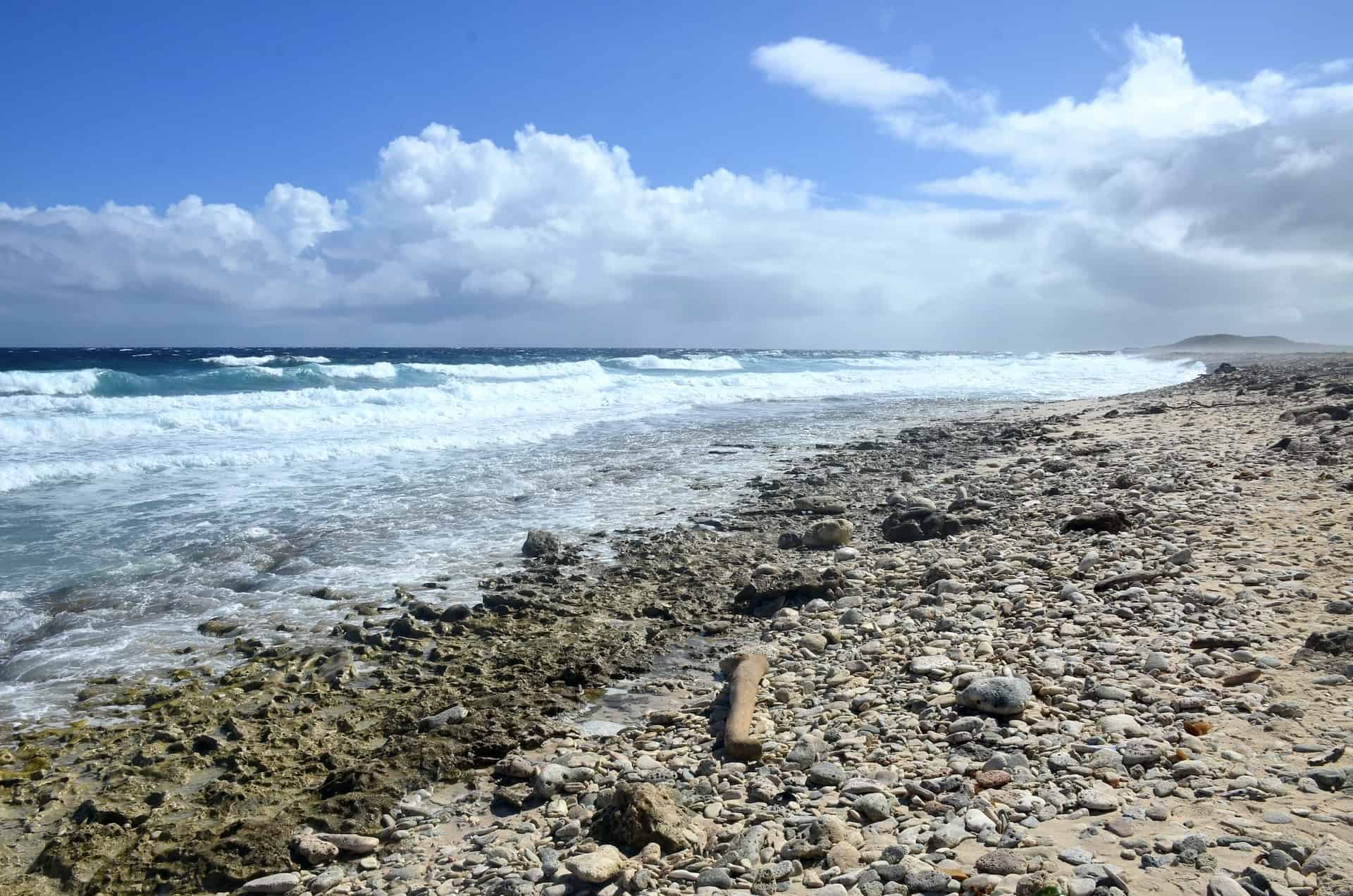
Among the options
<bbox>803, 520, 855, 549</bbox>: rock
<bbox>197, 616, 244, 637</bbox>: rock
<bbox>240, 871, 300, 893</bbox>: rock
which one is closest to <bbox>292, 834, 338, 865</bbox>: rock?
<bbox>240, 871, 300, 893</bbox>: rock

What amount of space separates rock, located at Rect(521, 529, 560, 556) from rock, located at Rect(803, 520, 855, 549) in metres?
2.63

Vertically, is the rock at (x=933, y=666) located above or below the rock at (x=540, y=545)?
above

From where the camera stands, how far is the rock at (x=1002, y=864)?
275 cm

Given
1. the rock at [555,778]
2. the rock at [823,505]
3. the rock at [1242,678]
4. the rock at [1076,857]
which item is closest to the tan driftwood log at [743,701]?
the rock at [555,778]

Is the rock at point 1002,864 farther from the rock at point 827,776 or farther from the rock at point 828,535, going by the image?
the rock at point 828,535

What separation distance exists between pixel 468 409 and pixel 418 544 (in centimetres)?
1584

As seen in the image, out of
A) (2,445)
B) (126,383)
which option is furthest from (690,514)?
(126,383)

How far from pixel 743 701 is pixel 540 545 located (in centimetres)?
439

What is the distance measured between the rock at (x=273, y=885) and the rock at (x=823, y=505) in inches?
287

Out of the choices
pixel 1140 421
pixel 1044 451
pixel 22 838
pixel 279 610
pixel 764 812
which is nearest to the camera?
pixel 764 812

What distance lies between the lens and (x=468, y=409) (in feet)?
80.2

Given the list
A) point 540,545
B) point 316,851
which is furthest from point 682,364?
point 316,851

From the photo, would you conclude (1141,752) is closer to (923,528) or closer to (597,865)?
(597,865)

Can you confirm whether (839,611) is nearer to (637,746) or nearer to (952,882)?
(637,746)
